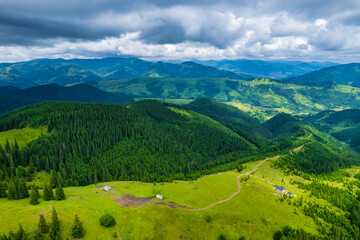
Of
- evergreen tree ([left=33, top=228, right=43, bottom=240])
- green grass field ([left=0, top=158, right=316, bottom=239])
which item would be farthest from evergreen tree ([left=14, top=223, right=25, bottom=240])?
green grass field ([left=0, top=158, right=316, bottom=239])

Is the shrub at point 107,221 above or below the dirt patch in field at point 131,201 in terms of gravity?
above

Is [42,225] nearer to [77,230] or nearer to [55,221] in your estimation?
[55,221]

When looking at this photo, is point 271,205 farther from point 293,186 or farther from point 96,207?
point 96,207

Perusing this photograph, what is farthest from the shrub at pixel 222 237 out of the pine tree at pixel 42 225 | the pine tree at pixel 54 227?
the pine tree at pixel 42 225

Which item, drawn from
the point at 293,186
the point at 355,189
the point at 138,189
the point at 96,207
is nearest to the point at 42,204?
the point at 96,207

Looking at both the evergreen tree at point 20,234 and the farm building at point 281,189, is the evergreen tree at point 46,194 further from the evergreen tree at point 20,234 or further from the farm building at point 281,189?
the farm building at point 281,189

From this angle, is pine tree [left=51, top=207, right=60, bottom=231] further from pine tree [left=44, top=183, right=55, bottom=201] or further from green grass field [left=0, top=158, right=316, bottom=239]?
pine tree [left=44, top=183, right=55, bottom=201]

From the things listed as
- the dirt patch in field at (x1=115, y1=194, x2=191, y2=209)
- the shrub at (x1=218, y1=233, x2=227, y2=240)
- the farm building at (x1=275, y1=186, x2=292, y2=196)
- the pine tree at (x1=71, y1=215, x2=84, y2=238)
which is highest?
the pine tree at (x1=71, y1=215, x2=84, y2=238)

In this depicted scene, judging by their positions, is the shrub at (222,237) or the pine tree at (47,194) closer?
the shrub at (222,237)
